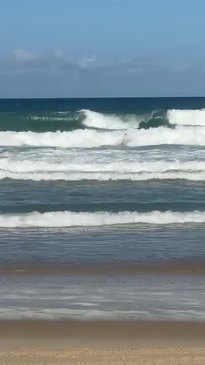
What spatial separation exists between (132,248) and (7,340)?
177 inches

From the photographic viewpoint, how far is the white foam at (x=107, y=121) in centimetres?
3447

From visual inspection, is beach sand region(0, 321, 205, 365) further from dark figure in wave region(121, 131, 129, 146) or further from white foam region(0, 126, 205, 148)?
dark figure in wave region(121, 131, 129, 146)

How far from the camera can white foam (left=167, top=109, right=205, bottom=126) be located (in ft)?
115

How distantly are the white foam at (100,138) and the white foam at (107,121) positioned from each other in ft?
9.51

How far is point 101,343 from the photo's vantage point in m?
7.38

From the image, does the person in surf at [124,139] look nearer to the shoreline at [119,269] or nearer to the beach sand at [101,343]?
the shoreline at [119,269]

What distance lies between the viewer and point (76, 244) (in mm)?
12227

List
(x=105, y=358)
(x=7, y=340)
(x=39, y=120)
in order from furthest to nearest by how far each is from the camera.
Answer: (x=39, y=120) < (x=7, y=340) < (x=105, y=358)

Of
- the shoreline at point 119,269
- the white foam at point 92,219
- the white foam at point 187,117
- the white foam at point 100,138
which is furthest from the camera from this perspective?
the white foam at point 187,117

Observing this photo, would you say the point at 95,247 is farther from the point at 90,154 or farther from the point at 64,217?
the point at 90,154

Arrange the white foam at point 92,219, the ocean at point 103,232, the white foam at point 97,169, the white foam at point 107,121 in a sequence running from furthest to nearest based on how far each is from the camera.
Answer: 1. the white foam at point 107,121
2. the white foam at point 97,169
3. the white foam at point 92,219
4. the ocean at point 103,232

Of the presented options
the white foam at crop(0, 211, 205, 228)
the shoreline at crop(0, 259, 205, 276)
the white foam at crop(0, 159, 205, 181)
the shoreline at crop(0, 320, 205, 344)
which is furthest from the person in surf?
the shoreline at crop(0, 320, 205, 344)

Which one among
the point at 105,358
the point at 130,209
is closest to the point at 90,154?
the point at 130,209

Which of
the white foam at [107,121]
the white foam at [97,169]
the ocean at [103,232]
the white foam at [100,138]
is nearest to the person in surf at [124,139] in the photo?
the white foam at [100,138]
